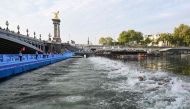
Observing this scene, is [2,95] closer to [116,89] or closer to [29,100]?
[29,100]

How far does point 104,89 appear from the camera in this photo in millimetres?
Result: 23188

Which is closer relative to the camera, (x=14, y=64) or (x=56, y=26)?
(x=14, y=64)

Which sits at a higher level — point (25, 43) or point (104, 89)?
point (25, 43)

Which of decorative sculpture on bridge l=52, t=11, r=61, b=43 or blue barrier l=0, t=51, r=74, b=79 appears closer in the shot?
blue barrier l=0, t=51, r=74, b=79

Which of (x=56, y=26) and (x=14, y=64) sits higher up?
(x=56, y=26)

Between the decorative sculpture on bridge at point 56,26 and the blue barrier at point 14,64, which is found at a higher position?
the decorative sculpture on bridge at point 56,26

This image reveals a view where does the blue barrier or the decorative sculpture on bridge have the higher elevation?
the decorative sculpture on bridge

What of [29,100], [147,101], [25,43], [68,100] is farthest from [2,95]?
[25,43]

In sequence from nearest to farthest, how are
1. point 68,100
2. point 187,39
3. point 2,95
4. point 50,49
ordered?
point 68,100 → point 2,95 → point 50,49 → point 187,39

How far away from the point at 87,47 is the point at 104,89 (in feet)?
579

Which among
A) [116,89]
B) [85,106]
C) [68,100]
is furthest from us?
[116,89]

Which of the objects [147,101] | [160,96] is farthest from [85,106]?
[160,96]

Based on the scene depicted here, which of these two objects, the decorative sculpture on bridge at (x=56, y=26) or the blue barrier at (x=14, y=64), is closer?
the blue barrier at (x=14, y=64)

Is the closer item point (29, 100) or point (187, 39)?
point (29, 100)
